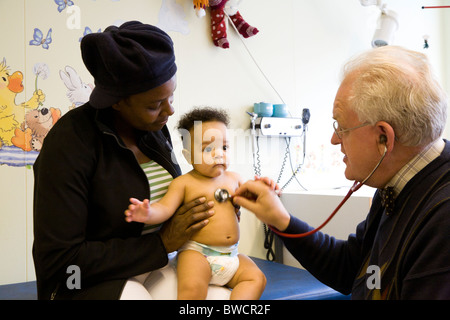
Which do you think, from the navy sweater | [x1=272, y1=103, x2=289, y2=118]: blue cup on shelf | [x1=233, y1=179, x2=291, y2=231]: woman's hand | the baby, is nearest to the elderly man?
the navy sweater

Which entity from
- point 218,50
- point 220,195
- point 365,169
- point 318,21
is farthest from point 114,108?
point 318,21

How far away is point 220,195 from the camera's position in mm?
1438

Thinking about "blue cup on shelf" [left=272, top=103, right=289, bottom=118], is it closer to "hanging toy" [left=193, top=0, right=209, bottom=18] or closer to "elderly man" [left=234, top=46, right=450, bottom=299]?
"hanging toy" [left=193, top=0, right=209, bottom=18]

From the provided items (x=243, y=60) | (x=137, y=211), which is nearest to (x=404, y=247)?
(x=137, y=211)

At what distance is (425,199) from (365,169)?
187mm

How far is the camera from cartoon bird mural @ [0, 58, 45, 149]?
7.22 ft

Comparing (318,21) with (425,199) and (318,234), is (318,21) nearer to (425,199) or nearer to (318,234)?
(318,234)

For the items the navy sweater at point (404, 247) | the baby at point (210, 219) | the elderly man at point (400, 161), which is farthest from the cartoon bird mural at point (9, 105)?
the elderly man at point (400, 161)

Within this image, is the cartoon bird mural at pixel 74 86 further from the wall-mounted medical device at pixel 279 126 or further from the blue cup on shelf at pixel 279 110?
the blue cup on shelf at pixel 279 110

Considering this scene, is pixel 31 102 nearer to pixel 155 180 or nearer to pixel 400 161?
pixel 155 180

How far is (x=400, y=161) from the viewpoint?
3.73 feet

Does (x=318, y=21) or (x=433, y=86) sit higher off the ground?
(x=318, y=21)

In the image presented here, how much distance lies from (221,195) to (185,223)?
20 centimetres

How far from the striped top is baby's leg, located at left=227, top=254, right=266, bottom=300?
1.03ft
